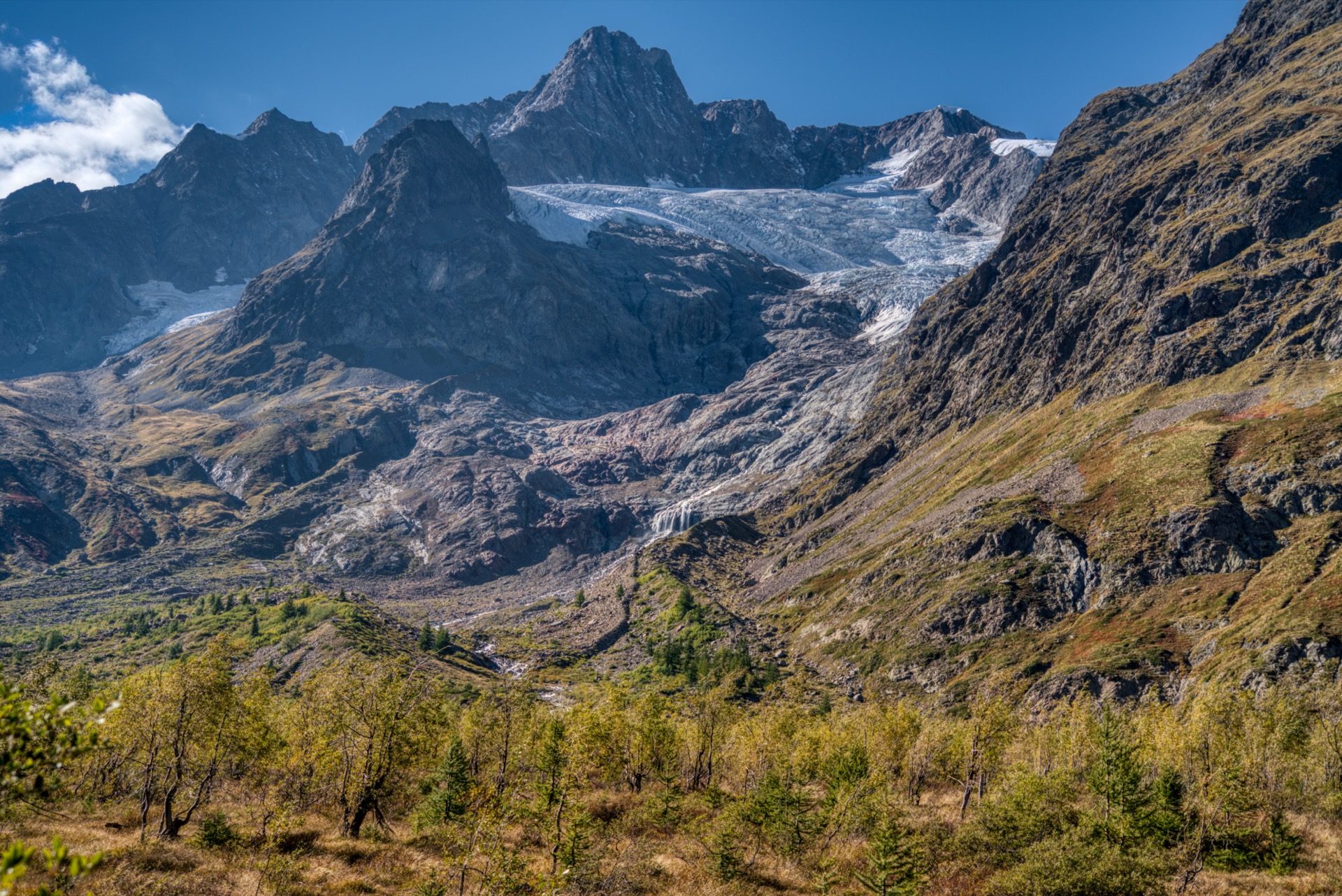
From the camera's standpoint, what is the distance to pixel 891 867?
112 feet

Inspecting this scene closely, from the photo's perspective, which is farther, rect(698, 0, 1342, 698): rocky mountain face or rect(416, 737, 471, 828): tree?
rect(698, 0, 1342, 698): rocky mountain face

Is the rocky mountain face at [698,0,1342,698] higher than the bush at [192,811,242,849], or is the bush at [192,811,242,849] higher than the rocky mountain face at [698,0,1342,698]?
the rocky mountain face at [698,0,1342,698]

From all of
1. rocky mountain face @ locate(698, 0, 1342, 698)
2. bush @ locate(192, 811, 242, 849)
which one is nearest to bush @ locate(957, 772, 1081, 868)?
bush @ locate(192, 811, 242, 849)

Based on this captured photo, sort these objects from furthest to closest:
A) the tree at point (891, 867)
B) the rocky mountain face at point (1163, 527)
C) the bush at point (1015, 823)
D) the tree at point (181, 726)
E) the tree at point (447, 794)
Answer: the rocky mountain face at point (1163, 527) → the tree at point (447, 794) → the tree at point (181, 726) → the bush at point (1015, 823) → the tree at point (891, 867)

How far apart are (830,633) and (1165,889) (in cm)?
13652

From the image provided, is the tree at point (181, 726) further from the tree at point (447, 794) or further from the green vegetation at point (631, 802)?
the tree at point (447, 794)

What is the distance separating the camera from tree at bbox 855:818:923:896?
33281mm

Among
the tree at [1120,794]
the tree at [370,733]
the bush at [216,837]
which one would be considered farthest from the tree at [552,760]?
the tree at [1120,794]

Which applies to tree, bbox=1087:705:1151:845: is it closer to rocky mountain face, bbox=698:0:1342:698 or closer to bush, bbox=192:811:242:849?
bush, bbox=192:811:242:849

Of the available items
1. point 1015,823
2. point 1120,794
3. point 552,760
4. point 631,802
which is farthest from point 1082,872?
point 631,802

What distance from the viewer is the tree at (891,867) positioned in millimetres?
33281

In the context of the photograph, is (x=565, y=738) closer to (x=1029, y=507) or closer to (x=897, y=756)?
(x=897, y=756)

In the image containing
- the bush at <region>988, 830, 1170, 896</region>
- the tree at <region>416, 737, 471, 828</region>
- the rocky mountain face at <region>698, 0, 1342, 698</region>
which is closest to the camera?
the bush at <region>988, 830, 1170, 896</region>

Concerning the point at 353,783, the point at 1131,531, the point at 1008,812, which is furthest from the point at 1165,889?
the point at 1131,531
